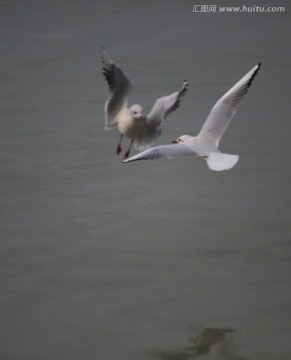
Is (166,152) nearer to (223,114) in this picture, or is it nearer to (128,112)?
(128,112)

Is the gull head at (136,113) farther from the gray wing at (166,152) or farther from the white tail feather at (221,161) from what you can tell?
the white tail feather at (221,161)

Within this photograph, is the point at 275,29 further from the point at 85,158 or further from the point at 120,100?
the point at 120,100

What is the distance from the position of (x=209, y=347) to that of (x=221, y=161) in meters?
0.72

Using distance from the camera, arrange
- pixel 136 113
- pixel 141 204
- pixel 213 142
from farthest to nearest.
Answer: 1. pixel 141 204
2. pixel 213 142
3. pixel 136 113

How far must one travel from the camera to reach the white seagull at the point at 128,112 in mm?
4195

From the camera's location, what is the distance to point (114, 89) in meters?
4.24

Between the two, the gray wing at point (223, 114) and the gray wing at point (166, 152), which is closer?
the gray wing at point (166, 152)

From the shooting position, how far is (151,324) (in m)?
4.48

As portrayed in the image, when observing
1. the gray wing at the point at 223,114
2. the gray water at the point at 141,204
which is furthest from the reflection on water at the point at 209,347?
the gray wing at the point at 223,114

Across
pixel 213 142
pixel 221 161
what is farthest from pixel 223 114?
pixel 221 161

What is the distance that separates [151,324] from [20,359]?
55cm

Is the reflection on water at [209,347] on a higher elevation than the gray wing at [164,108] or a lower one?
lower

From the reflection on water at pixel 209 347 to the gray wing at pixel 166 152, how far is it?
0.71 meters

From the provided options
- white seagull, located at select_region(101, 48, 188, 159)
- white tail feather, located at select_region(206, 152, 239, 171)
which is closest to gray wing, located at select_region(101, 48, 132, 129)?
white seagull, located at select_region(101, 48, 188, 159)
